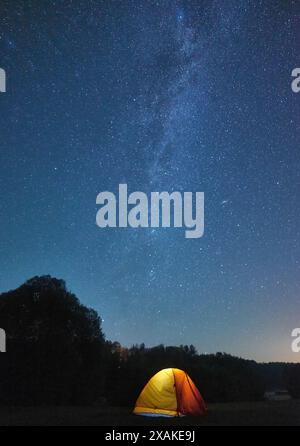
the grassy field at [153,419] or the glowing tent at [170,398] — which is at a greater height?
the glowing tent at [170,398]

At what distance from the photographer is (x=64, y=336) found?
2912cm

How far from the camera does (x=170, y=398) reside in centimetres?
1659

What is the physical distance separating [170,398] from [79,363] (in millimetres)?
12612

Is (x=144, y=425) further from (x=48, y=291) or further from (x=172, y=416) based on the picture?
(x=48, y=291)

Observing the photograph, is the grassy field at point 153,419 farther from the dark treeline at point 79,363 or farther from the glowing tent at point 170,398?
the dark treeline at point 79,363

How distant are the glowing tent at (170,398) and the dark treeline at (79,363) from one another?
7578 millimetres

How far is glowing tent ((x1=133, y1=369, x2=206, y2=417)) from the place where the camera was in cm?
1650

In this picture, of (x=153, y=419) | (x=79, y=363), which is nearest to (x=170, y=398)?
(x=153, y=419)

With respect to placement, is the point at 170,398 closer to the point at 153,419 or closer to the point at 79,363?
the point at 153,419

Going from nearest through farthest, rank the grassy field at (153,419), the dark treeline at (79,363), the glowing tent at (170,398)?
the grassy field at (153,419)
the glowing tent at (170,398)
the dark treeline at (79,363)

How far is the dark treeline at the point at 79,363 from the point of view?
2683cm

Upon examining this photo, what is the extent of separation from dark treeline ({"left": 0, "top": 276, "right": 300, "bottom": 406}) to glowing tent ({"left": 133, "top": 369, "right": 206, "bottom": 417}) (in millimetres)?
7578

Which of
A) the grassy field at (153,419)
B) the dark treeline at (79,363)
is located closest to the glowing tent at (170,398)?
the grassy field at (153,419)
